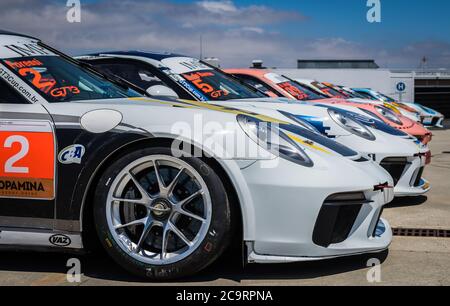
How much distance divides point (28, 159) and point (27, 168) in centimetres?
5

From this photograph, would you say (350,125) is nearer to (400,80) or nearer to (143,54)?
(143,54)

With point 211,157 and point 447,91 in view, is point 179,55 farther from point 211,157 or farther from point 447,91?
point 447,91

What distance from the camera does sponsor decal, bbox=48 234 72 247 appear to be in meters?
3.14

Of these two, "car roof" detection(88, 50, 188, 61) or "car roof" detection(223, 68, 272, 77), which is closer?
"car roof" detection(88, 50, 188, 61)

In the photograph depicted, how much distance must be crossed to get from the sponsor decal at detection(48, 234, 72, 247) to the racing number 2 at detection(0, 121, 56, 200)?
0.72 feet

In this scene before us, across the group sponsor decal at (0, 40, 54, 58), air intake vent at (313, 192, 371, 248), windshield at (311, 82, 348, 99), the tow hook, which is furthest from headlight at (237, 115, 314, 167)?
windshield at (311, 82, 348, 99)

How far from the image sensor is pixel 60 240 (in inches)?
124

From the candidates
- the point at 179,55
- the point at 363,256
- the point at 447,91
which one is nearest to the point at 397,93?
the point at 447,91

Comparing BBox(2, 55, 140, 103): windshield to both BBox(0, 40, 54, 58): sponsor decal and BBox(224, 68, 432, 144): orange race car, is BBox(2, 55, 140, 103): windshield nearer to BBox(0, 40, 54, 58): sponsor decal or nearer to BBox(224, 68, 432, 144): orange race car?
BBox(0, 40, 54, 58): sponsor decal

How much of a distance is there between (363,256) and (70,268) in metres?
1.78

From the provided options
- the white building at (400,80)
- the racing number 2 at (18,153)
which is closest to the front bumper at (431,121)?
the white building at (400,80)

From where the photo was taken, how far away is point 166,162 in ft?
10.2

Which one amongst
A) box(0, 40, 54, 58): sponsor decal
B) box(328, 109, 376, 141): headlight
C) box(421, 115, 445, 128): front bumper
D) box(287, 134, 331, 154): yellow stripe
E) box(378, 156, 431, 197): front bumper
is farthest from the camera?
box(421, 115, 445, 128): front bumper

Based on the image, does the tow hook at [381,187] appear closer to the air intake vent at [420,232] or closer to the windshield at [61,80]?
the air intake vent at [420,232]
